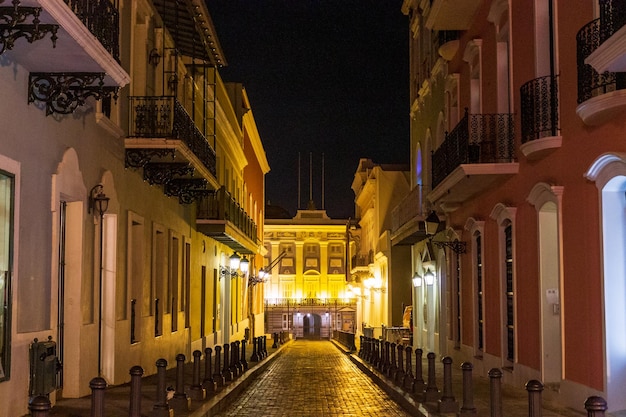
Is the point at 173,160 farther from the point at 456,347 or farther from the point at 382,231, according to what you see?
the point at 382,231

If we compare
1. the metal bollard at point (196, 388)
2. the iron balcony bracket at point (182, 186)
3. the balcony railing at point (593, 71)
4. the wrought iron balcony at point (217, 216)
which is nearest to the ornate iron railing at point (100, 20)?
the metal bollard at point (196, 388)

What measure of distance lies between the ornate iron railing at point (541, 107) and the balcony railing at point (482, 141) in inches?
75.3

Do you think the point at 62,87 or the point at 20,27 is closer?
the point at 20,27

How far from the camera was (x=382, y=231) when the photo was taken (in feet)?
165

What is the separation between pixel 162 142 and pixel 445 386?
7.33 meters

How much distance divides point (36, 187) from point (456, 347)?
45.7 feet

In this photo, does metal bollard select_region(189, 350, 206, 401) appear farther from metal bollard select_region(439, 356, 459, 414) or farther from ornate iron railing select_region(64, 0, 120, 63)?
ornate iron railing select_region(64, 0, 120, 63)

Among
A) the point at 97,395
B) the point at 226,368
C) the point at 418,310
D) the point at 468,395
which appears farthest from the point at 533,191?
the point at 418,310

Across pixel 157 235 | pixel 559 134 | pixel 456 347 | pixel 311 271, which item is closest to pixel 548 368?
pixel 559 134

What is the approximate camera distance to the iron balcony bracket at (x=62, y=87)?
1157 centimetres

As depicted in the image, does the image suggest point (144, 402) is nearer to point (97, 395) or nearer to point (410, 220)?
point (97, 395)

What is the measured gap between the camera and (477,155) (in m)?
18.0

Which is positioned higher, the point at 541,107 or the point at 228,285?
the point at 541,107

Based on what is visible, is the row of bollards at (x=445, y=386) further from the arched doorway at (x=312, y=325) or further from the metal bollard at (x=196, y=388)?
the arched doorway at (x=312, y=325)
